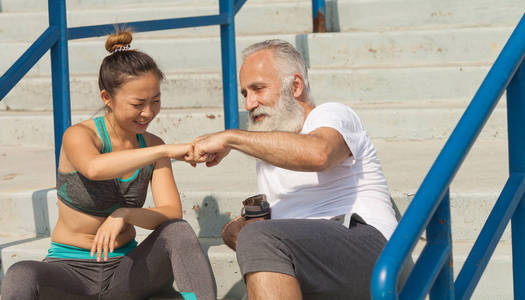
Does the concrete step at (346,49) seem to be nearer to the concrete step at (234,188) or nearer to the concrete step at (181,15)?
the concrete step at (181,15)

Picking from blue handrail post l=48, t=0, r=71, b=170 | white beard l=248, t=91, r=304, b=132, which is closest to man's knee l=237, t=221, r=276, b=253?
white beard l=248, t=91, r=304, b=132

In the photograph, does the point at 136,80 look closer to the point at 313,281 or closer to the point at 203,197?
the point at 203,197

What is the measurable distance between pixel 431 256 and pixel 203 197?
1.50 m

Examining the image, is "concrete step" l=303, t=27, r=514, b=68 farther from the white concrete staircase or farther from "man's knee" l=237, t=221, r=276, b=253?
"man's knee" l=237, t=221, r=276, b=253

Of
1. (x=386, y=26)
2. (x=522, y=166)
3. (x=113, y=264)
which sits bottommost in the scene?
(x=113, y=264)

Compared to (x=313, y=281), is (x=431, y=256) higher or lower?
higher

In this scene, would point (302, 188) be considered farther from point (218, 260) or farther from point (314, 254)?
point (218, 260)

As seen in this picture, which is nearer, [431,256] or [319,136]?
[431,256]

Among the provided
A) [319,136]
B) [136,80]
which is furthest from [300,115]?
[136,80]

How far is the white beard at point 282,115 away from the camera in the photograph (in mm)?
2691

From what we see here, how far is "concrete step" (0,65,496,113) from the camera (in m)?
4.28

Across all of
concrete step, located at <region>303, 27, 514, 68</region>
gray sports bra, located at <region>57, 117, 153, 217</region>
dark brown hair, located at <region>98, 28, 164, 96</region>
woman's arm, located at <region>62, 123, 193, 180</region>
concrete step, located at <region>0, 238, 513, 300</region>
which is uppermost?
concrete step, located at <region>303, 27, 514, 68</region>

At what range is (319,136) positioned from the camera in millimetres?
2463

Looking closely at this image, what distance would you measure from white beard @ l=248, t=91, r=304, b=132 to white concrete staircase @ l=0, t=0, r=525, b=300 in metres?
0.51
